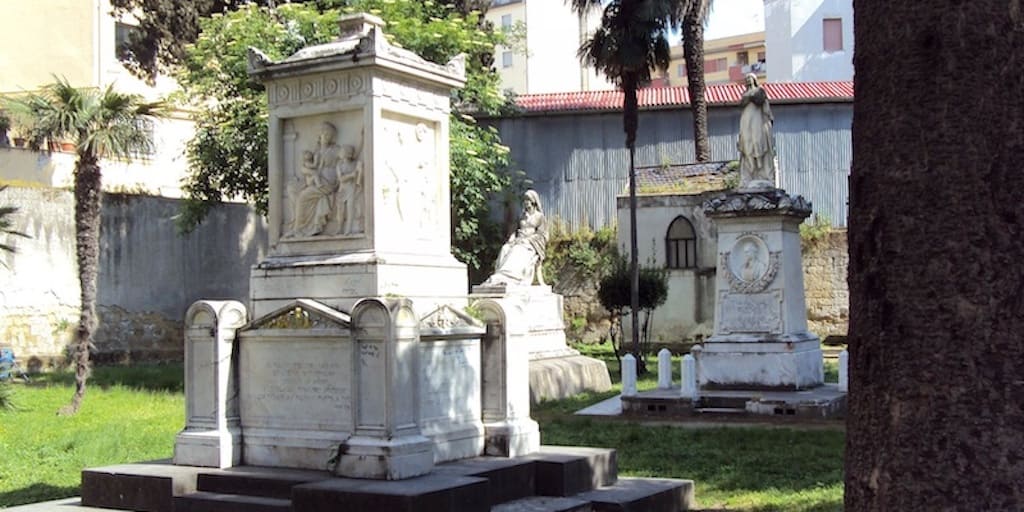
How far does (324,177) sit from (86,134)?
994 centimetres

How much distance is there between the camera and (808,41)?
50000 millimetres

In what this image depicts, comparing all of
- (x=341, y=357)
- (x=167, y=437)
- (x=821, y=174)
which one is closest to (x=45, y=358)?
(x=167, y=437)

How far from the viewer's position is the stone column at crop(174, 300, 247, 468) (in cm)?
840

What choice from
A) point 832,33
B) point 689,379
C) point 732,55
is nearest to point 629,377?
point 689,379

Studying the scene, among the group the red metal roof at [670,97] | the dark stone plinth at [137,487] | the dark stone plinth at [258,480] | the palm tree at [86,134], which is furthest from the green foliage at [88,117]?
the red metal roof at [670,97]

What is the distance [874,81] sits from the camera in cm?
459

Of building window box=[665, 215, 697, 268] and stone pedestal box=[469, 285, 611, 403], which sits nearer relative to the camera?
stone pedestal box=[469, 285, 611, 403]

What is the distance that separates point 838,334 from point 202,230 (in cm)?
1662

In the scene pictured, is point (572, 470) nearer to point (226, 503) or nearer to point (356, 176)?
point (226, 503)

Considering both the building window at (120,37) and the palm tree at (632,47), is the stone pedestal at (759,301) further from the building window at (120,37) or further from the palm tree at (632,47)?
the building window at (120,37)

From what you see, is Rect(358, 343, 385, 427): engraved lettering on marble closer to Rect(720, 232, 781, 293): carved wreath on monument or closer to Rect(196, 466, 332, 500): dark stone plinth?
Rect(196, 466, 332, 500): dark stone plinth

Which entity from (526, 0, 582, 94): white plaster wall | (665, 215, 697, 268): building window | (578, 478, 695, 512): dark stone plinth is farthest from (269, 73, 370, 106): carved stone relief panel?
(526, 0, 582, 94): white plaster wall

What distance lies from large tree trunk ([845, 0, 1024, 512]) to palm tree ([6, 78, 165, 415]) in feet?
48.1

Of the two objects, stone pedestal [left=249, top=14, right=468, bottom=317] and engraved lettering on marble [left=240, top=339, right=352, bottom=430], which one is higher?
stone pedestal [left=249, top=14, right=468, bottom=317]
